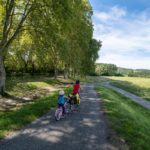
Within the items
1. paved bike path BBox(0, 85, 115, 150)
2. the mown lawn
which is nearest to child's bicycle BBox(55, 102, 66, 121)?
paved bike path BBox(0, 85, 115, 150)

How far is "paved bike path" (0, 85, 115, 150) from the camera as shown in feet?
32.7

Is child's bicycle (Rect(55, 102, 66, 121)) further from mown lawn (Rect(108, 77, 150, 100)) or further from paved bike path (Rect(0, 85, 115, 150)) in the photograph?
mown lawn (Rect(108, 77, 150, 100))

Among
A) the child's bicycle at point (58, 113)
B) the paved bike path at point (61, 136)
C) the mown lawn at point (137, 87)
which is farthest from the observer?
the mown lawn at point (137, 87)

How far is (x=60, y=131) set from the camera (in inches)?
477

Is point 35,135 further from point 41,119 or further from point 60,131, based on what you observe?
point 41,119

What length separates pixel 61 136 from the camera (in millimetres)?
11328

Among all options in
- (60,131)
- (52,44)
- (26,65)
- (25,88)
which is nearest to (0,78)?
(52,44)

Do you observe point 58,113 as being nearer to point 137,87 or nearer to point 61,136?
point 61,136

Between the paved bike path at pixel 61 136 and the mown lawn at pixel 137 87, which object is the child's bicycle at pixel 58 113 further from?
the mown lawn at pixel 137 87

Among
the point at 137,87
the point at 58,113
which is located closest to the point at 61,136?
the point at 58,113

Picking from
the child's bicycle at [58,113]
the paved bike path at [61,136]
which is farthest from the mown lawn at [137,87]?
the paved bike path at [61,136]

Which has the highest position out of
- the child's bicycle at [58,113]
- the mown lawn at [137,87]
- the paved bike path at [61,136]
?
the child's bicycle at [58,113]

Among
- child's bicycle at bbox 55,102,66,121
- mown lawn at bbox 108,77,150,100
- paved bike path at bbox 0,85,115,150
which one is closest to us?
paved bike path at bbox 0,85,115,150

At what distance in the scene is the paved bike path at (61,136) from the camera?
32.7ft
